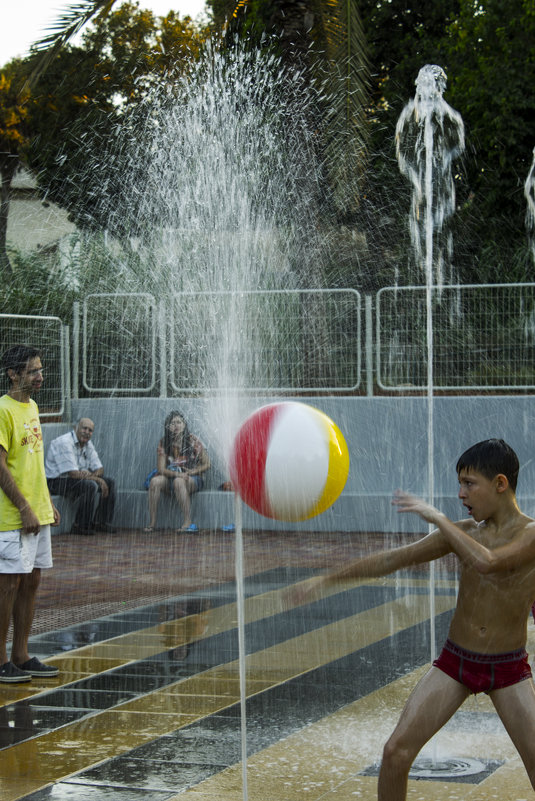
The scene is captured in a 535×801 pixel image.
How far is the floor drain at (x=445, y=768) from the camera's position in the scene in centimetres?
445

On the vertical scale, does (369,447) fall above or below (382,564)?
below

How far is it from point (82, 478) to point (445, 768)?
8675 millimetres

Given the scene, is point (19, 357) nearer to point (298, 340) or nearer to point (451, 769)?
point (451, 769)

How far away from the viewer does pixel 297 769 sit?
180 inches

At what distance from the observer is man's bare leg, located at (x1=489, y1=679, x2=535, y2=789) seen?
3.21m

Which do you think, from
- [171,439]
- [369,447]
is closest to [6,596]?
[171,439]

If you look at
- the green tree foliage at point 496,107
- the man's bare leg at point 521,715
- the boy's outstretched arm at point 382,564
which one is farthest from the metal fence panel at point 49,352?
the man's bare leg at point 521,715

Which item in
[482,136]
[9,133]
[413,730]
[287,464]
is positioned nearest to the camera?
[413,730]

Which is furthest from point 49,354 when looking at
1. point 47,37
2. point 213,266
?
point 47,37

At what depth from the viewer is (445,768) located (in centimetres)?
452

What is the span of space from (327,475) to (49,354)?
34.2 feet

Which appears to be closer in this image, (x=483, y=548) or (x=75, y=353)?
(x=483, y=548)

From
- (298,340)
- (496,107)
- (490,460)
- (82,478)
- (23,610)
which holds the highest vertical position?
(496,107)

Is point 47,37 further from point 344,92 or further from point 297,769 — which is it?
point 297,769
